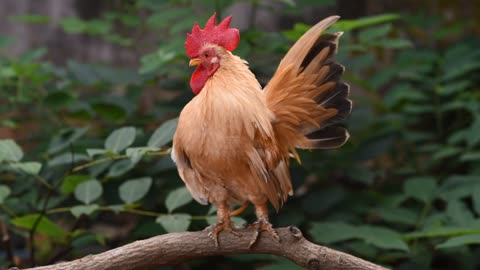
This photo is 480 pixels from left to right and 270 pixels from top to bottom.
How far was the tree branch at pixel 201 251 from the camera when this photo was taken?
1.47 m

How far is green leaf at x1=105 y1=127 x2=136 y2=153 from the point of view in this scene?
187 cm

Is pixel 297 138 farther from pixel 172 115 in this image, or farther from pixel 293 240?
pixel 172 115

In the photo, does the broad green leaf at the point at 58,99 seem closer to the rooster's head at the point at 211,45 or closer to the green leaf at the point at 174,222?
the green leaf at the point at 174,222

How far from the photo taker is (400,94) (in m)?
2.86

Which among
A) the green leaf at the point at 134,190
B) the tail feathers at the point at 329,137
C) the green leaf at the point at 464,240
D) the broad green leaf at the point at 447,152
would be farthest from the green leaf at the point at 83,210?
the broad green leaf at the point at 447,152

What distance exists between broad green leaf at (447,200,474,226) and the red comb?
3.80 feet

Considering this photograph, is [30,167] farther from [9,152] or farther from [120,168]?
[120,168]

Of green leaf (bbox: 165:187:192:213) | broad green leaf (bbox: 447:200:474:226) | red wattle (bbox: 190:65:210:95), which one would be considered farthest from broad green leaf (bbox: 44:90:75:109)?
broad green leaf (bbox: 447:200:474:226)

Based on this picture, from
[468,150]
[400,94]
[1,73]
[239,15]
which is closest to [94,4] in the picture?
[239,15]

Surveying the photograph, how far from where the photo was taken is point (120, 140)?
1892mm

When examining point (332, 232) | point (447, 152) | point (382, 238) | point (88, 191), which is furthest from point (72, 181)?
point (447, 152)

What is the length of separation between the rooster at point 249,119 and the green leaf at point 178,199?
33 centimetres

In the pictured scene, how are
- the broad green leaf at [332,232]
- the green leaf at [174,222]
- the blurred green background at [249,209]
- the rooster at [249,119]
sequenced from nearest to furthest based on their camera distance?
the rooster at [249,119], the green leaf at [174,222], the blurred green background at [249,209], the broad green leaf at [332,232]

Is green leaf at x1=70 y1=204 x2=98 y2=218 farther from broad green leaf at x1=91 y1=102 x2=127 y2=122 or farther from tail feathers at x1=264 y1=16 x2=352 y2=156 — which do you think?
broad green leaf at x1=91 y1=102 x2=127 y2=122
